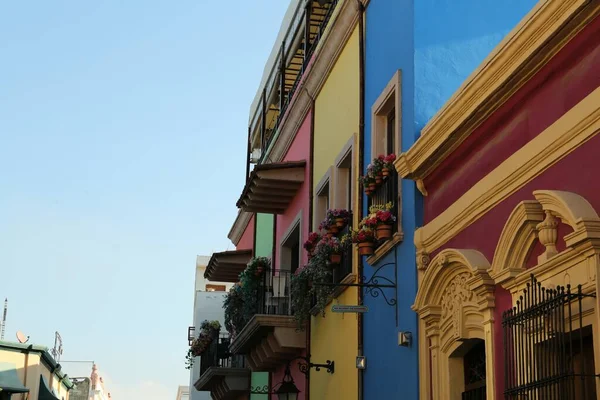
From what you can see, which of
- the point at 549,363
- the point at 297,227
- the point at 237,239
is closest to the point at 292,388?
the point at 297,227

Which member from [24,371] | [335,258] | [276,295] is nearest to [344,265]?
[335,258]

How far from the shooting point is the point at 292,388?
15484mm

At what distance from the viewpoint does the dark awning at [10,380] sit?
80.6 ft

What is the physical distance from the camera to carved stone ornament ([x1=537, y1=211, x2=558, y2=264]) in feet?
25.6

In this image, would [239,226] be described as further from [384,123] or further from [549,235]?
[549,235]

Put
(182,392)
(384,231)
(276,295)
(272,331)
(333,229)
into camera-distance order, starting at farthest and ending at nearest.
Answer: (182,392)
(276,295)
(272,331)
(333,229)
(384,231)

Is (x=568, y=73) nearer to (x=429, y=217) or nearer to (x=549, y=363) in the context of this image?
(x=549, y=363)

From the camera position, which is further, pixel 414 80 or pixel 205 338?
pixel 205 338

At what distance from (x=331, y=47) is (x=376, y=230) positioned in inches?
178

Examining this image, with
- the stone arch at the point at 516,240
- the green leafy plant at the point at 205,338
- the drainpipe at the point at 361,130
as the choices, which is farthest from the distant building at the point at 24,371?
the stone arch at the point at 516,240

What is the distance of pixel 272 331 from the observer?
15.9m

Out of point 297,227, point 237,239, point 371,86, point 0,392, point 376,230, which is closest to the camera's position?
point 376,230

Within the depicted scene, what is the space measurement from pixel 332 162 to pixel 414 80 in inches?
152

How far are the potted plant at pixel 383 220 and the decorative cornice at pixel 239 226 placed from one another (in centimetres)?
1229
